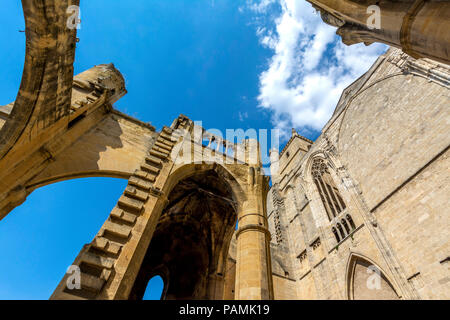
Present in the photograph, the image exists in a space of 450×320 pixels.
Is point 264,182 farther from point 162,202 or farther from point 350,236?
point 350,236

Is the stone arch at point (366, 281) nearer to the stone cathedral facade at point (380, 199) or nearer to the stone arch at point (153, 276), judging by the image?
the stone cathedral facade at point (380, 199)

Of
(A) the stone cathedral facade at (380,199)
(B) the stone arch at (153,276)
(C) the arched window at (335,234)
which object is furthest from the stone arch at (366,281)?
(B) the stone arch at (153,276)

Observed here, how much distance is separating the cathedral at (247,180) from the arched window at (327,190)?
0.35 ft

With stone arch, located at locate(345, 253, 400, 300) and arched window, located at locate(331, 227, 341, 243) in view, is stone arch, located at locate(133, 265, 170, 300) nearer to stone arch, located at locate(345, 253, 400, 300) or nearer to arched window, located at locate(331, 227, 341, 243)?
stone arch, located at locate(345, 253, 400, 300)

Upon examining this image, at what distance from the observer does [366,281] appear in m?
10.9

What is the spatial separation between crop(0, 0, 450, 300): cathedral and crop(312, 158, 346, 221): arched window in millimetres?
106

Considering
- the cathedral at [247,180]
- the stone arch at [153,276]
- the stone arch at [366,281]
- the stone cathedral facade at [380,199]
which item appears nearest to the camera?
the cathedral at [247,180]

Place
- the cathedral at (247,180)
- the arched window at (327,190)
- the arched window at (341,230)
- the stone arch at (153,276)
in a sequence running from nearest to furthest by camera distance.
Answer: the cathedral at (247,180), the stone arch at (153,276), the arched window at (341,230), the arched window at (327,190)

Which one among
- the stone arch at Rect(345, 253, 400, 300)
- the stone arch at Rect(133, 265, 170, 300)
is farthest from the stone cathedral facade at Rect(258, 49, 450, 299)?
the stone arch at Rect(133, 265, 170, 300)

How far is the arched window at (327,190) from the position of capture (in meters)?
15.1

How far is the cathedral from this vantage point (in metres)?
3.77

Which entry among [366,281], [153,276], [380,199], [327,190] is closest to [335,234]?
[366,281]

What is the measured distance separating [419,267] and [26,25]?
44.7 ft

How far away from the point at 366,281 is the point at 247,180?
30.9ft
